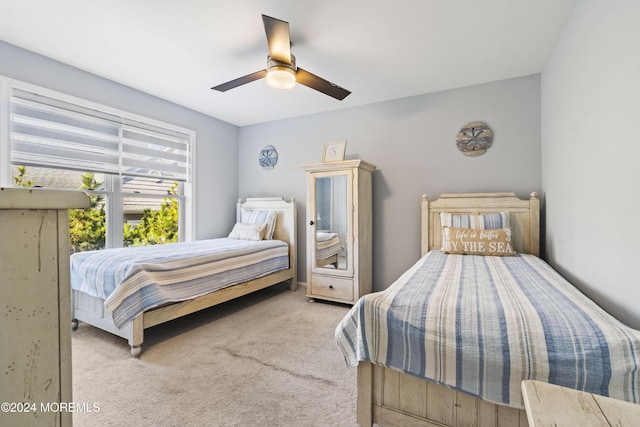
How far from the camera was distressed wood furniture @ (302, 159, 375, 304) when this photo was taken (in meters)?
3.23

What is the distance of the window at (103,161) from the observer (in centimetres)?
249

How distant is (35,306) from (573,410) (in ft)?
3.66

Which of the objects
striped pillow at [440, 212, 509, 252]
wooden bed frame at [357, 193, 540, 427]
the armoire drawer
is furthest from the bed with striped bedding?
wooden bed frame at [357, 193, 540, 427]

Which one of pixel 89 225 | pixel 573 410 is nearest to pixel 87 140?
pixel 89 225

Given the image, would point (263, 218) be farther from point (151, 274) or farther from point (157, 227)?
point (151, 274)

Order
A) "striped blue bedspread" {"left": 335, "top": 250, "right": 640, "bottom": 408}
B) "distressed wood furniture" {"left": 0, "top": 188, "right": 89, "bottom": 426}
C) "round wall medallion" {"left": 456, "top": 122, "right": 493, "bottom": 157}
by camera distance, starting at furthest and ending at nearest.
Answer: "round wall medallion" {"left": 456, "top": 122, "right": 493, "bottom": 157}, "striped blue bedspread" {"left": 335, "top": 250, "right": 640, "bottom": 408}, "distressed wood furniture" {"left": 0, "top": 188, "right": 89, "bottom": 426}

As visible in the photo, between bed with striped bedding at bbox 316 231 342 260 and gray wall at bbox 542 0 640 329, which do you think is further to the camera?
bed with striped bedding at bbox 316 231 342 260

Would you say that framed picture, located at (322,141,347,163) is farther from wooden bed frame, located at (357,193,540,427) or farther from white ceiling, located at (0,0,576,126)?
wooden bed frame, located at (357,193,540,427)

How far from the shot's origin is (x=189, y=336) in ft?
8.17

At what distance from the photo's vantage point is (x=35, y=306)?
481 millimetres

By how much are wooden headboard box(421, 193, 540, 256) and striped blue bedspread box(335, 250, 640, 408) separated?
144 centimetres

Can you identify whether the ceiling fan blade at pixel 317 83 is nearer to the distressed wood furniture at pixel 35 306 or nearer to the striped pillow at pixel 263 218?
the striped pillow at pixel 263 218

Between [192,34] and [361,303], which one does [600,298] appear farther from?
[192,34]

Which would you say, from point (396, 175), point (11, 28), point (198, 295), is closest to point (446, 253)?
point (396, 175)
